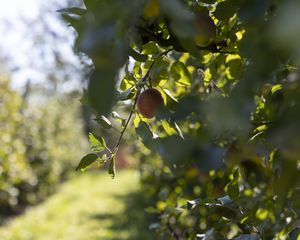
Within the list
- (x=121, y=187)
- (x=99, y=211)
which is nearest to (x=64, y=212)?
Answer: (x=99, y=211)

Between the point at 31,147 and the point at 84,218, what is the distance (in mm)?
1911

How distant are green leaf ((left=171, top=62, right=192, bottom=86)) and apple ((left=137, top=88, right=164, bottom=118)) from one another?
10 centimetres

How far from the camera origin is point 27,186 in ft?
26.8

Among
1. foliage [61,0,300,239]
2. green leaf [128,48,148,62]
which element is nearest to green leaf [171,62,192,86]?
foliage [61,0,300,239]

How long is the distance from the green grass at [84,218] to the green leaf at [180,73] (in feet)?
14.1

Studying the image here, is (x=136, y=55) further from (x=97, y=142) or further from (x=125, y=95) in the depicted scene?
(x=97, y=142)

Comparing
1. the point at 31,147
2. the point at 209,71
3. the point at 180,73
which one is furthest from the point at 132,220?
the point at 180,73

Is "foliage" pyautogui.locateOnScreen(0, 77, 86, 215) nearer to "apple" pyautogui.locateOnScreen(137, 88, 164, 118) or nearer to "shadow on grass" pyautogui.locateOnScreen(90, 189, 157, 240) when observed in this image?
"shadow on grass" pyautogui.locateOnScreen(90, 189, 157, 240)

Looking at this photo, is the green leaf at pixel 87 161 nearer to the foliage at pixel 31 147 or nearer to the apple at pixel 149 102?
the apple at pixel 149 102

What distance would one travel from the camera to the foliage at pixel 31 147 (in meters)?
5.31

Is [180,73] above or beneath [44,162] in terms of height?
above

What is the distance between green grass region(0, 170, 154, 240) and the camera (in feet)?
19.4

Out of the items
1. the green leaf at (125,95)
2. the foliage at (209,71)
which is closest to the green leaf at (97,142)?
the foliage at (209,71)

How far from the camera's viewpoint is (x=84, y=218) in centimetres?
722
